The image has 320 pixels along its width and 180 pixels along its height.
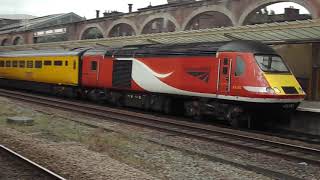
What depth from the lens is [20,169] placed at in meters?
9.48

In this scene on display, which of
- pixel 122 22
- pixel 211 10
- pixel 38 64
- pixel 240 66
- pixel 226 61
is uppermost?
pixel 211 10

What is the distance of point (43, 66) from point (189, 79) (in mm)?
14915

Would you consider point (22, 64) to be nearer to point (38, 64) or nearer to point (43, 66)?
point (38, 64)

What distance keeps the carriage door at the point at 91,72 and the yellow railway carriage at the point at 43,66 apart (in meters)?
0.98

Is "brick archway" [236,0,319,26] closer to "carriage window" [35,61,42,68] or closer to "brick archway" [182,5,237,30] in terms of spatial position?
"brick archway" [182,5,237,30]

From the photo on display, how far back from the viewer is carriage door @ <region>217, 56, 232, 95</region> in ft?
56.6

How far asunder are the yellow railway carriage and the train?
0.20 feet

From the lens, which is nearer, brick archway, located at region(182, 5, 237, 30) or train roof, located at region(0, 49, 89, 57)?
train roof, located at region(0, 49, 89, 57)

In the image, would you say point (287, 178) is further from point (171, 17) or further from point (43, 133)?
point (171, 17)

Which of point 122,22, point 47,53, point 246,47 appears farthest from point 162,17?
point 246,47

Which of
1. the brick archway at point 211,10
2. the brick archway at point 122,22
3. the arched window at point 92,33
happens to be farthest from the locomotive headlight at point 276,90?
the arched window at point 92,33

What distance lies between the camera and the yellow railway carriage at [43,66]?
92.7ft

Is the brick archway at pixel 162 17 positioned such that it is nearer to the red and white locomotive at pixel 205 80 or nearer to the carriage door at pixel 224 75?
the red and white locomotive at pixel 205 80

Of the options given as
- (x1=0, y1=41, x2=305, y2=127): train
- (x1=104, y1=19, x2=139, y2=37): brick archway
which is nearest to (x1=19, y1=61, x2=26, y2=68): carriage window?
(x1=0, y1=41, x2=305, y2=127): train
